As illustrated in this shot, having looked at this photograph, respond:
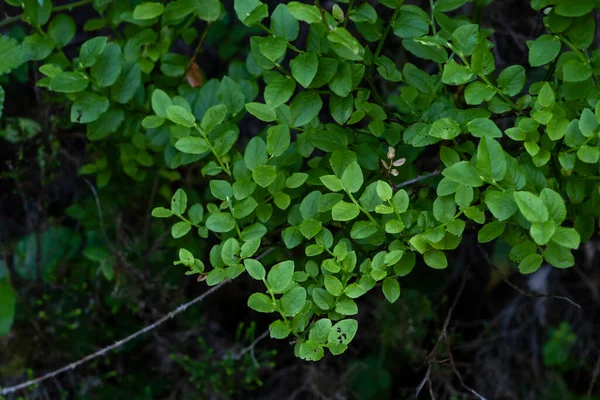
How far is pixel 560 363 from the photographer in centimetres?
204

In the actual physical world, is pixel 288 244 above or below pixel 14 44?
below

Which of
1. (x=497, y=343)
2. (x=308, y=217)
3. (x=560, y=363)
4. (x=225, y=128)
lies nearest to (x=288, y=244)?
(x=308, y=217)

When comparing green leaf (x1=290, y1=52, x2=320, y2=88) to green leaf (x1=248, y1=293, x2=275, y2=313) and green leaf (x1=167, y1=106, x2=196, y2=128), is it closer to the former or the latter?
green leaf (x1=167, y1=106, x2=196, y2=128)

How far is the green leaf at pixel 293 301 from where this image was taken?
102cm

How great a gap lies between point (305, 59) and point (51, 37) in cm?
63

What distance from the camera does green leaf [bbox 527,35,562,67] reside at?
3.47 feet

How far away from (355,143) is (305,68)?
0.82 feet

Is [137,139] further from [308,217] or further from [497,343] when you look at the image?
[497,343]

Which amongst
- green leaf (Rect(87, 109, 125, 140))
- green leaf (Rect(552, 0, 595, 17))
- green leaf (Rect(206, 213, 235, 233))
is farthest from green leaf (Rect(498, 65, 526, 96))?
green leaf (Rect(87, 109, 125, 140))

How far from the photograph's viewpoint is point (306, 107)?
1.13 meters

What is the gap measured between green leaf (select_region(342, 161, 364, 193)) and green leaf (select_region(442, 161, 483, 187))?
0.48 feet

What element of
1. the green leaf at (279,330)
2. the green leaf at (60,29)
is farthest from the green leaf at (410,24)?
the green leaf at (60,29)

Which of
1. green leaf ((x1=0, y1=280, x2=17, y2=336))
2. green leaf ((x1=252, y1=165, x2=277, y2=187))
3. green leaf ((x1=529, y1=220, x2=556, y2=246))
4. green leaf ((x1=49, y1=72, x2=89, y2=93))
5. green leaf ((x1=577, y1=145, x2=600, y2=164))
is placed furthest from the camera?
green leaf ((x1=0, y1=280, x2=17, y2=336))

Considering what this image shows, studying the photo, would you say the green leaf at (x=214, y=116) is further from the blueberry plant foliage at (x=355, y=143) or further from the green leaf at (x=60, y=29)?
the green leaf at (x=60, y=29)
